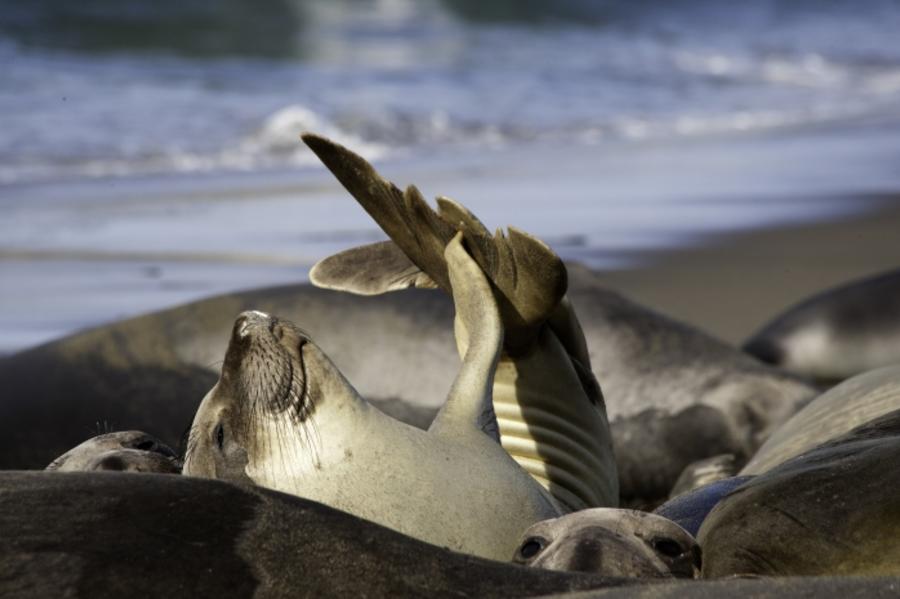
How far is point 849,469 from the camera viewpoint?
2.54 m

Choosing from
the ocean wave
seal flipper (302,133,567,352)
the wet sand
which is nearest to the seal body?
the wet sand

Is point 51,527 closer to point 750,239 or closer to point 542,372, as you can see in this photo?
point 542,372

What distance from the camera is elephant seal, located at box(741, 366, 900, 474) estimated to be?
3.62 metres

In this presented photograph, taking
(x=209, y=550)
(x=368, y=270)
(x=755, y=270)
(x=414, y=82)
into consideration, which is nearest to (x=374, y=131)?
(x=414, y=82)

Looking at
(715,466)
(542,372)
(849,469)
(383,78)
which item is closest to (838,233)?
(715,466)

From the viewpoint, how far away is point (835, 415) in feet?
12.4

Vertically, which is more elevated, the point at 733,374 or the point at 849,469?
the point at 849,469

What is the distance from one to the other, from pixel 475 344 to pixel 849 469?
3.10 feet

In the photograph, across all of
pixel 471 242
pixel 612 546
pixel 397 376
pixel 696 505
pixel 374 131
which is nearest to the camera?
pixel 612 546

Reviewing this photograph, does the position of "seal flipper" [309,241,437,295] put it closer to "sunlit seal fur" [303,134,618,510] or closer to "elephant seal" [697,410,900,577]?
"sunlit seal fur" [303,134,618,510]

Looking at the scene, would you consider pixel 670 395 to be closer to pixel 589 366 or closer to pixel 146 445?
pixel 589 366

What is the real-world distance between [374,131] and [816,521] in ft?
34.0

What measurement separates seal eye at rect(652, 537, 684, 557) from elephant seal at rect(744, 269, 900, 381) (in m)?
3.64

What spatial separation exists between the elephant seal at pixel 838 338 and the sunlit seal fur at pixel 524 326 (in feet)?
8.48
